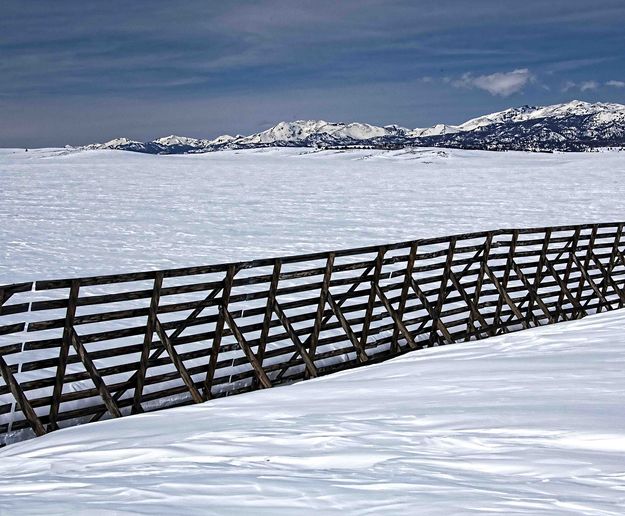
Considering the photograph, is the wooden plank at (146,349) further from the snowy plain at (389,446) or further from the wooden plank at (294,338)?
the wooden plank at (294,338)

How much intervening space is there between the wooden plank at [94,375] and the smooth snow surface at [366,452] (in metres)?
0.85

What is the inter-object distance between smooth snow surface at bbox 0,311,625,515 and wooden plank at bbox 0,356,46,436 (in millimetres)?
710

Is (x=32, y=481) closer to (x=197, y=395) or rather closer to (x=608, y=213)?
(x=197, y=395)

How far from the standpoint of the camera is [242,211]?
3322 cm

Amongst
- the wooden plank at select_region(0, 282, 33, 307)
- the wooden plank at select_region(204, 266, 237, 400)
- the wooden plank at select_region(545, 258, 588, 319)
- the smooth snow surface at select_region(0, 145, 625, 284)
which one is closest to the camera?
the wooden plank at select_region(0, 282, 33, 307)

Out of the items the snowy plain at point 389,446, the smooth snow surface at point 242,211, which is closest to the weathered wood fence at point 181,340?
the snowy plain at point 389,446

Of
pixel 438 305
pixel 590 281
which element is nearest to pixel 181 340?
pixel 438 305

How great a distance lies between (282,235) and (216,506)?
70.8ft

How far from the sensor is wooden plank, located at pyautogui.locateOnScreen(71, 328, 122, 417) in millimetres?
7289

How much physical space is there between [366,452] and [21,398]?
357 cm

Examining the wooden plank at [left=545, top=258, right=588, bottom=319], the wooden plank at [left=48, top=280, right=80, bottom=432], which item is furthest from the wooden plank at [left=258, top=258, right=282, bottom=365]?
the wooden plank at [left=545, top=258, right=588, bottom=319]

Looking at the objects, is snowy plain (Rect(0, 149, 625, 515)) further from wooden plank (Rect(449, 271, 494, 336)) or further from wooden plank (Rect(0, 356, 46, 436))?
wooden plank (Rect(449, 271, 494, 336))

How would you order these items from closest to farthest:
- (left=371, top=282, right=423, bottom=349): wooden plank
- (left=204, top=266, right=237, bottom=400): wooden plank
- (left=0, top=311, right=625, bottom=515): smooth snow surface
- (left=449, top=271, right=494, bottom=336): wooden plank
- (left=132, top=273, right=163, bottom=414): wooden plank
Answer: (left=0, top=311, right=625, bottom=515): smooth snow surface
(left=132, top=273, right=163, bottom=414): wooden plank
(left=204, top=266, right=237, bottom=400): wooden plank
(left=371, top=282, right=423, bottom=349): wooden plank
(left=449, top=271, right=494, bottom=336): wooden plank

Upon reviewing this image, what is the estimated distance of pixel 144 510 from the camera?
3822mm
